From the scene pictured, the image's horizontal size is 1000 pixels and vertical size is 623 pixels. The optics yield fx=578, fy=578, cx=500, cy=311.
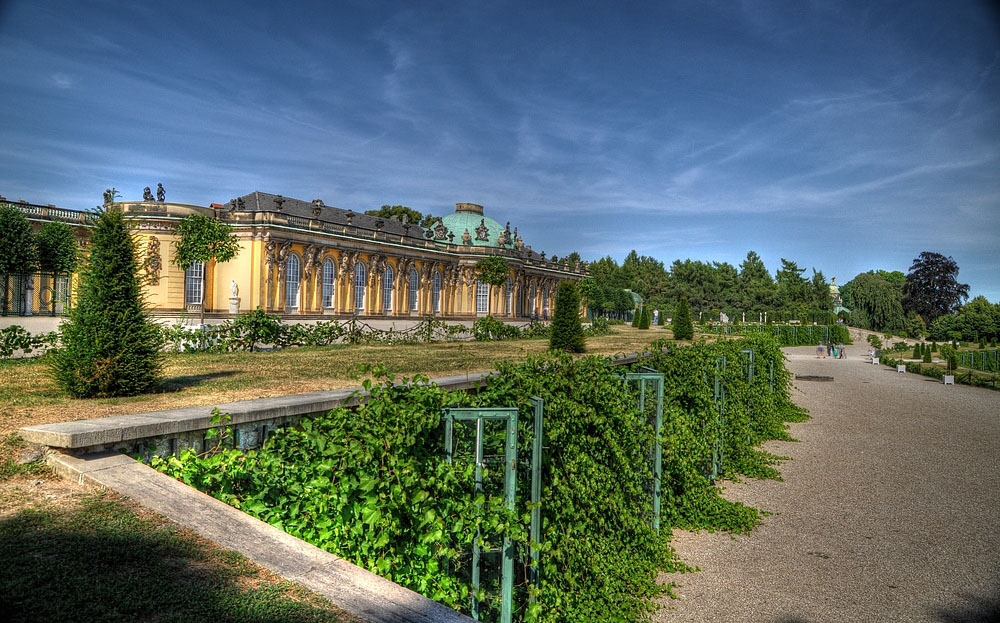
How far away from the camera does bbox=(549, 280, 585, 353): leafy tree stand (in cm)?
2196

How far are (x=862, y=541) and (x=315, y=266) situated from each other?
39.1 meters

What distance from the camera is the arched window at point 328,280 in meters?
42.1

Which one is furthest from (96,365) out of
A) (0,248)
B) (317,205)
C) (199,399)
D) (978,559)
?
(317,205)

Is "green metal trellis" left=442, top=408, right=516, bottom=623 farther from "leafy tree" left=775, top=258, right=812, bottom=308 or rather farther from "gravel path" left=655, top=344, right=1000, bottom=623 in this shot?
"leafy tree" left=775, top=258, right=812, bottom=308

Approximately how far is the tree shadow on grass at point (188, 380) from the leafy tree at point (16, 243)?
26225 mm

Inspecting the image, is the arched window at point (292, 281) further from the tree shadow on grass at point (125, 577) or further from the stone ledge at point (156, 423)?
the tree shadow on grass at point (125, 577)

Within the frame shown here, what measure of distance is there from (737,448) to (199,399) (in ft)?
26.1

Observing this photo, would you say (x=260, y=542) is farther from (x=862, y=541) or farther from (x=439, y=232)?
(x=439, y=232)

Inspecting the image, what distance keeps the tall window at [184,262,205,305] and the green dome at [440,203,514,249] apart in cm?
2757

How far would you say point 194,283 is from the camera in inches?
1478

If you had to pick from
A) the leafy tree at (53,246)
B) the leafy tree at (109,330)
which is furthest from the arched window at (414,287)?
the leafy tree at (109,330)

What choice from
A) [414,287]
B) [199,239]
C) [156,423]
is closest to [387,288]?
[414,287]

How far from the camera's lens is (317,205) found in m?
45.3

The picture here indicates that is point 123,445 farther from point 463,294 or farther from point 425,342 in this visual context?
point 463,294
